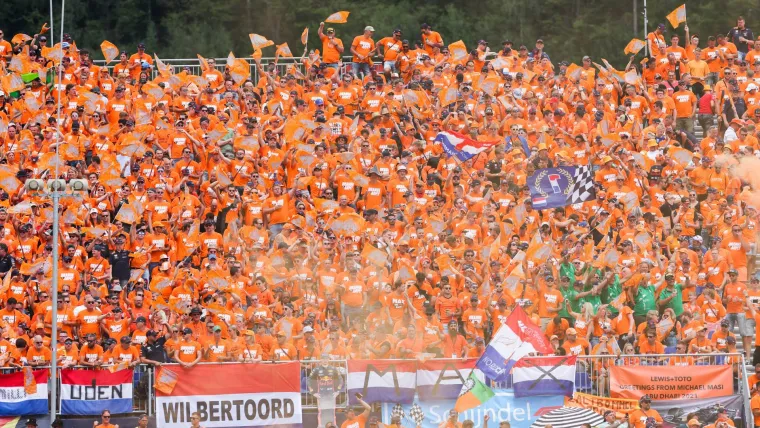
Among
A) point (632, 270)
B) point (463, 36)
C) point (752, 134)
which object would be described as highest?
point (463, 36)

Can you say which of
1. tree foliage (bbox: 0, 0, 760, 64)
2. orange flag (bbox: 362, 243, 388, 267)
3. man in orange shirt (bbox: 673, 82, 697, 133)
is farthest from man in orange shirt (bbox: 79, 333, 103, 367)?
tree foliage (bbox: 0, 0, 760, 64)

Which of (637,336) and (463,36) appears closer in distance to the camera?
(637,336)

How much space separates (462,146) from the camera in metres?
27.8

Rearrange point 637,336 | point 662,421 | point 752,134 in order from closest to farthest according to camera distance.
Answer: point 662,421 < point 637,336 < point 752,134

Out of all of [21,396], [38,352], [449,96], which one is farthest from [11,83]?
[21,396]

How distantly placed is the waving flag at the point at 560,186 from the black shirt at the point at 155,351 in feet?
21.8

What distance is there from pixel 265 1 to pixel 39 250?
71.2 ft

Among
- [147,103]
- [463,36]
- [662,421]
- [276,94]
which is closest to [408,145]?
[276,94]

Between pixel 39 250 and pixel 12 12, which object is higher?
pixel 12 12

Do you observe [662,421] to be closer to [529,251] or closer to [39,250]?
[529,251]

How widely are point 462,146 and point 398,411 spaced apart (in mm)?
6664

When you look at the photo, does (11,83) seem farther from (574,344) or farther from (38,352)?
(574,344)

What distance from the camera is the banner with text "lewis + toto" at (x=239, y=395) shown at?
2236cm

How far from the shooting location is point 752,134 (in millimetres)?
28844
